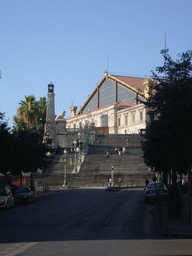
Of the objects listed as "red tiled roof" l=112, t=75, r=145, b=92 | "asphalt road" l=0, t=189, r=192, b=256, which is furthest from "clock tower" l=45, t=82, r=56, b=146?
"asphalt road" l=0, t=189, r=192, b=256

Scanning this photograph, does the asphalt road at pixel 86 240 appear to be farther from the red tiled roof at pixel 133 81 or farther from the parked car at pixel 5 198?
the red tiled roof at pixel 133 81

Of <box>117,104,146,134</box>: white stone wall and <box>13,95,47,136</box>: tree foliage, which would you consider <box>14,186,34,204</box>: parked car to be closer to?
<box>13,95,47,136</box>: tree foliage

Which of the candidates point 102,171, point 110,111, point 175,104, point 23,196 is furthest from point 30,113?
point 175,104

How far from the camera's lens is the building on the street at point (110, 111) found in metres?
81.7

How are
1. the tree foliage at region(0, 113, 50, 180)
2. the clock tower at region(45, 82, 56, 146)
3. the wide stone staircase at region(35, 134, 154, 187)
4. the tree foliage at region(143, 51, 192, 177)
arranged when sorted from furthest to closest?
1. the clock tower at region(45, 82, 56, 146)
2. the wide stone staircase at region(35, 134, 154, 187)
3. the tree foliage at region(0, 113, 50, 180)
4. the tree foliage at region(143, 51, 192, 177)

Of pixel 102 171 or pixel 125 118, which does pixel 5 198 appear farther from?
pixel 125 118

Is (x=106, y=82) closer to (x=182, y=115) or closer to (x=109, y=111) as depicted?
(x=109, y=111)

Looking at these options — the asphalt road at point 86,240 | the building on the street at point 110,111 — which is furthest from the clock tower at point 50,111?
the asphalt road at point 86,240

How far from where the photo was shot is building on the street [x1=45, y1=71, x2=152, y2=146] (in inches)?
3217

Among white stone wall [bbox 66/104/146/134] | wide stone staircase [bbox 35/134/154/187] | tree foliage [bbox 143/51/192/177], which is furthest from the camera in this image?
white stone wall [bbox 66/104/146/134]

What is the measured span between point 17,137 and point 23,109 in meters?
39.4

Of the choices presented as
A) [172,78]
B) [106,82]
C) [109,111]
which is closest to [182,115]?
[172,78]

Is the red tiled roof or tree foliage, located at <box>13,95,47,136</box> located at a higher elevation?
the red tiled roof

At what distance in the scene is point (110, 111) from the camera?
108562mm
